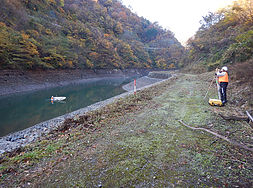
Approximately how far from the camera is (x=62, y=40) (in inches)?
1174

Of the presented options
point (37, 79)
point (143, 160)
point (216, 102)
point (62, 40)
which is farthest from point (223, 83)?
point (62, 40)

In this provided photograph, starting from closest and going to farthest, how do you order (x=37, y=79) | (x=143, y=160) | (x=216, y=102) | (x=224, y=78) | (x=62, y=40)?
(x=143, y=160) → (x=216, y=102) → (x=224, y=78) → (x=37, y=79) → (x=62, y=40)

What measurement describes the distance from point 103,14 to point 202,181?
71.4 m

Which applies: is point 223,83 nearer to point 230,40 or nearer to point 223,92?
point 223,92

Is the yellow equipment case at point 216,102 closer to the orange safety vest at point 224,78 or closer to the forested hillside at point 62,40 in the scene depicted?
the orange safety vest at point 224,78

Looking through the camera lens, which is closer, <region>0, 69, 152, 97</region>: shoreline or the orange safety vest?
the orange safety vest

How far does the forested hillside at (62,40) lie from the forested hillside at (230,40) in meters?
23.6

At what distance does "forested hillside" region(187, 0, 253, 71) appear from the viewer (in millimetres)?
10599

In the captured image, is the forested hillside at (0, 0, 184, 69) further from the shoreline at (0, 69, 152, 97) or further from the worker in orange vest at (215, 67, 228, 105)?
the worker in orange vest at (215, 67, 228, 105)

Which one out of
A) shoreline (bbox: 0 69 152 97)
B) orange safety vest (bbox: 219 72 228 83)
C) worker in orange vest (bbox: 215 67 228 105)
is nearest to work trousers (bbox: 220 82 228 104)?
worker in orange vest (bbox: 215 67 228 105)

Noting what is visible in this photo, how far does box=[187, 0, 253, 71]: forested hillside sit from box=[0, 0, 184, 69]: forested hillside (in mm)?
23597

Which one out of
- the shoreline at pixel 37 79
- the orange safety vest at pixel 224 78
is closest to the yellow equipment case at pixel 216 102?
the orange safety vest at pixel 224 78

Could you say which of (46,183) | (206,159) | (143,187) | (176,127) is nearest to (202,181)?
(206,159)

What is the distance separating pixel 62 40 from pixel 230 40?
30725mm
